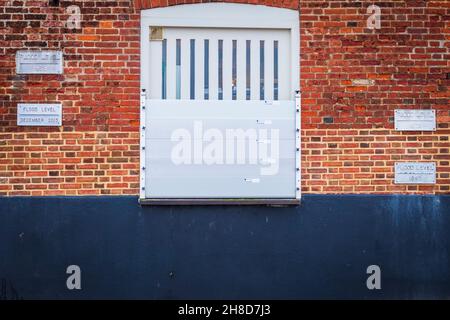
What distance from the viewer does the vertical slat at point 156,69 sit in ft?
25.1

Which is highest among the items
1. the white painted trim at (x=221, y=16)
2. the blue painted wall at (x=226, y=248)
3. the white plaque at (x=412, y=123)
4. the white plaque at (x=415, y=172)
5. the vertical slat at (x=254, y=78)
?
the white painted trim at (x=221, y=16)

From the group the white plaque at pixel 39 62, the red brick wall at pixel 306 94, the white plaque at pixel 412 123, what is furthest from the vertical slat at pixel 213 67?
the white plaque at pixel 412 123

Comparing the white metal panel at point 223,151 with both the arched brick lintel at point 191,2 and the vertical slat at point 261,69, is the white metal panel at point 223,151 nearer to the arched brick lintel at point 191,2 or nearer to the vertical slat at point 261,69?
the vertical slat at point 261,69

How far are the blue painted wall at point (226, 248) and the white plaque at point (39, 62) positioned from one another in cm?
143

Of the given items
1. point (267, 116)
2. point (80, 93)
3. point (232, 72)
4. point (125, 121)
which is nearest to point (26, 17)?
point (80, 93)

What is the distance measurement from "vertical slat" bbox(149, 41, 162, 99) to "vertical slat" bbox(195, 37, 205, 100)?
0.41m

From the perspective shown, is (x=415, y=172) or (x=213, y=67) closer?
(x=415, y=172)

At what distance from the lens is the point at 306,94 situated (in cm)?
761

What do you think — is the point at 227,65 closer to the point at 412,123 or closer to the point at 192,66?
the point at 192,66

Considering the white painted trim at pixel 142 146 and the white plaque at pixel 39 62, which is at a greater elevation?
the white plaque at pixel 39 62

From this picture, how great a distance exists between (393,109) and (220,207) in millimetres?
2264

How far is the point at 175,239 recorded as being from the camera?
748 centimetres

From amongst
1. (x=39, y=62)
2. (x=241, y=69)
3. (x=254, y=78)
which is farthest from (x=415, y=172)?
(x=39, y=62)

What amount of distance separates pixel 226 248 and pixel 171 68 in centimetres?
215
